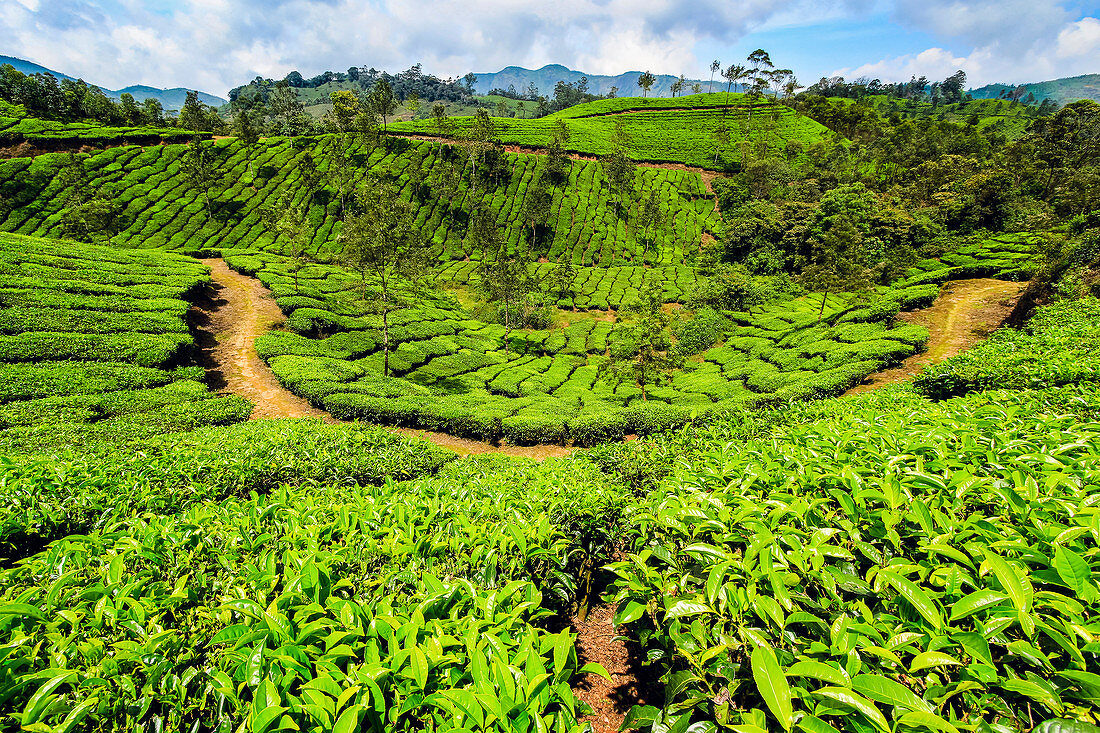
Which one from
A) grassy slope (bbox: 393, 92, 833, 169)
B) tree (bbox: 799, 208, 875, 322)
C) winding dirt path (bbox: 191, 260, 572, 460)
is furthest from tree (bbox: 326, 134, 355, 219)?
tree (bbox: 799, 208, 875, 322)

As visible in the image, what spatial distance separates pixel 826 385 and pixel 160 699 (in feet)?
57.4

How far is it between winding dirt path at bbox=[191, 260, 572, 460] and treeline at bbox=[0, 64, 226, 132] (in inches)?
2272

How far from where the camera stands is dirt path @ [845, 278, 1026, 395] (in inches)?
630

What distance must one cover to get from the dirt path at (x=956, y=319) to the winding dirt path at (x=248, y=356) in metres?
12.8

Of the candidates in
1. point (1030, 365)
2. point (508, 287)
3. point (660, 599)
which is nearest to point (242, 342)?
point (508, 287)

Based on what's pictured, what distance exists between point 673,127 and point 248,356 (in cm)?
9389

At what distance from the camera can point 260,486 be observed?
721 cm

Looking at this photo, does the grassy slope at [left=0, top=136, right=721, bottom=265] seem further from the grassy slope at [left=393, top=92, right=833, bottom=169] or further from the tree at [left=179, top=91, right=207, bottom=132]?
the tree at [left=179, top=91, right=207, bottom=132]

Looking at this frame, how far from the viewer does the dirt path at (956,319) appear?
16008mm

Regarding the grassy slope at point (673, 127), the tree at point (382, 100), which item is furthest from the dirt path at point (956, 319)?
the tree at point (382, 100)

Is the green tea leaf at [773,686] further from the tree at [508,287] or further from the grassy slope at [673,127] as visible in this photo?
the grassy slope at [673,127]

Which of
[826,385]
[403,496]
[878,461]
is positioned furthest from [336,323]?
[878,461]

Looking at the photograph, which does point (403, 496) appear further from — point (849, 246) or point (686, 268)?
point (686, 268)

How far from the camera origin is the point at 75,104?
5881cm
